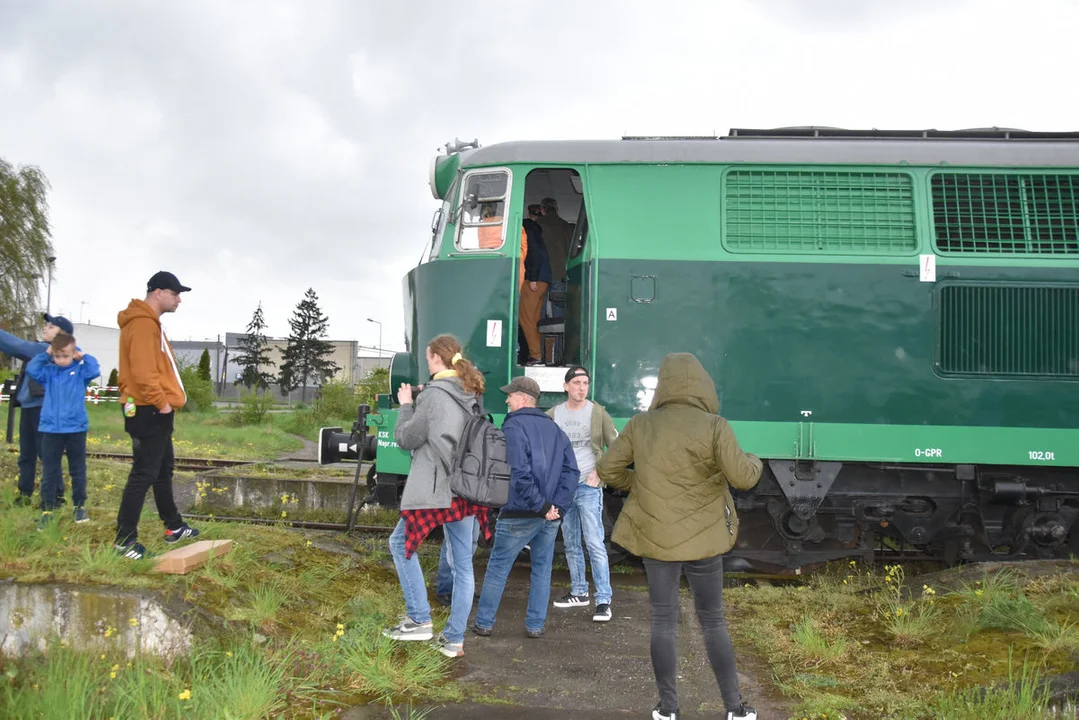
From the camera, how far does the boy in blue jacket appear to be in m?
5.94

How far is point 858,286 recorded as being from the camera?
6.48 metres

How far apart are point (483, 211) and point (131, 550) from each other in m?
3.62

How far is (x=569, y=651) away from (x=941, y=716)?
81.4 inches

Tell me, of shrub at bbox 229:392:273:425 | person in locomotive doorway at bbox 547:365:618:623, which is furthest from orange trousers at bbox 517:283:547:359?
shrub at bbox 229:392:273:425

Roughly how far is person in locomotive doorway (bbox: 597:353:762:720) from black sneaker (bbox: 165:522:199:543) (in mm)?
3047

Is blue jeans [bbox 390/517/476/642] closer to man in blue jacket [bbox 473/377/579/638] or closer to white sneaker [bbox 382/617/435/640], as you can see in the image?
white sneaker [bbox 382/617/435/640]

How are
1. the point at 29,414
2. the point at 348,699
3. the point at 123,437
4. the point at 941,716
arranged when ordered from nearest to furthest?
the point at 941,716, the point at 348,699, the point at 29,414, the point at 123,437

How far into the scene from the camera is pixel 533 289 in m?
7.12

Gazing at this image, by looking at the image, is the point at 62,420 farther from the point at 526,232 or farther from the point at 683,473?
the point at 683,473

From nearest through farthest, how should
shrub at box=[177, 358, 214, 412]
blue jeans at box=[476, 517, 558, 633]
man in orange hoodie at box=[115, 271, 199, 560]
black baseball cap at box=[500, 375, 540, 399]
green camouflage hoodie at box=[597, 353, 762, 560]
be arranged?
green camouflage hoodie at box=[597, 353, 762, 560], man in orange hoodie at box=[115, 271, 199, 560], blue jeans at box=[476, 517, 558, 633], black baseball cap at box=[500, 375, 540, 399], shrub at box=[177, 358, 214, 412]

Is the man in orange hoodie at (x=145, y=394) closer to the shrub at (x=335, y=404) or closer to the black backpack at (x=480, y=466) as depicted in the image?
the black backpack at (x=480, y=466)

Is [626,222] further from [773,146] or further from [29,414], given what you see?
[29,414]

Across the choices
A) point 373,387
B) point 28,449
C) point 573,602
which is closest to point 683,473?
point 573,602

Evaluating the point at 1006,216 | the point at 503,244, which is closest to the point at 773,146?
the point at 1006,216
